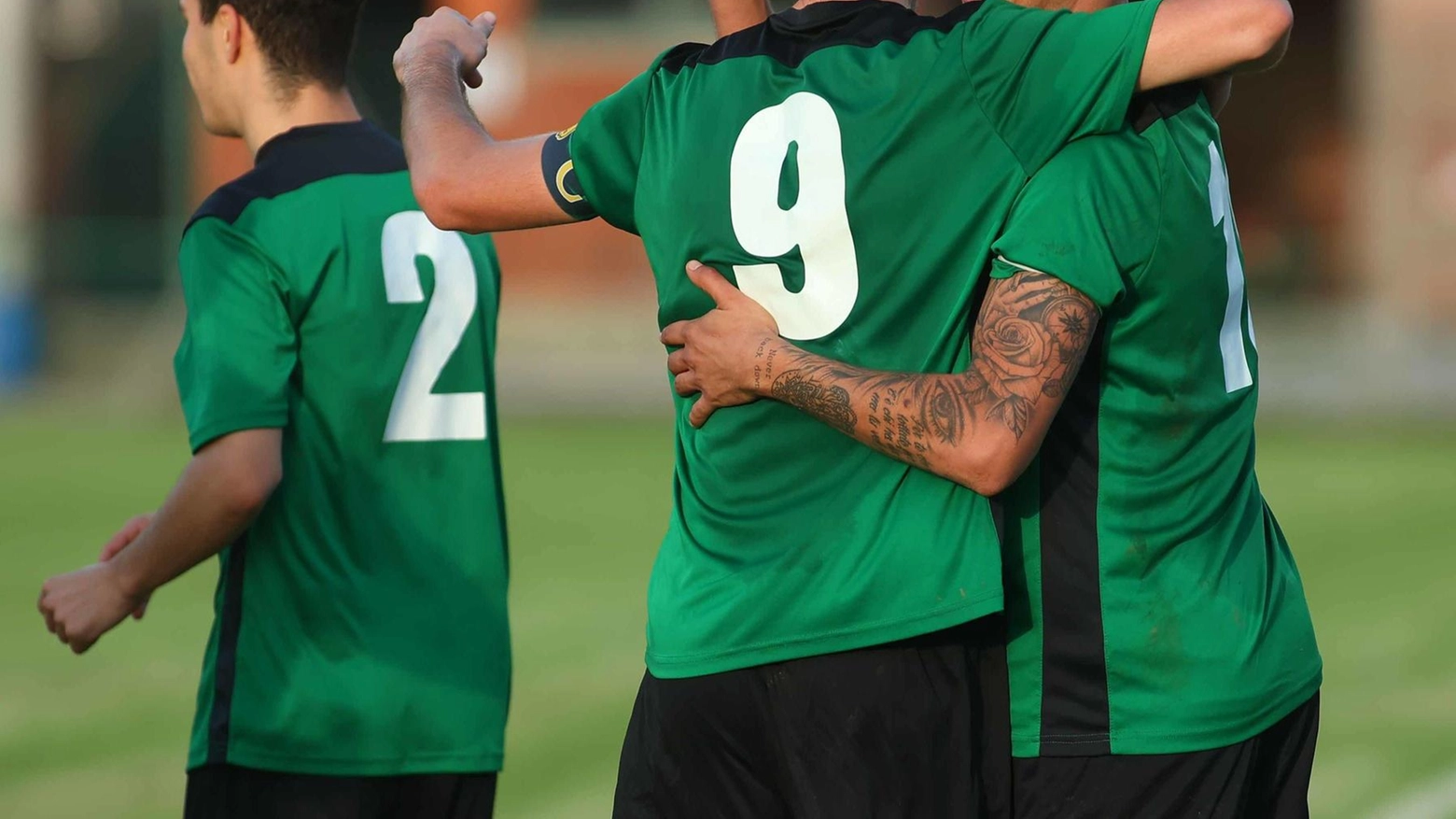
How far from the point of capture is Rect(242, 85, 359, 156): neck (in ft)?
12.2

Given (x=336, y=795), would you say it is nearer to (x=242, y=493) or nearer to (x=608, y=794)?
(x=242, y=493)

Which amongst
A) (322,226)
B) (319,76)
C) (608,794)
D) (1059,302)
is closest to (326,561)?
(322,226)

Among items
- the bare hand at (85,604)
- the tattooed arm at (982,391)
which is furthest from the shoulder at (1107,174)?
the bare hand at (85,604)

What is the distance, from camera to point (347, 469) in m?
3.61

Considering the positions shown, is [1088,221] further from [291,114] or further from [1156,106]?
[291,114]

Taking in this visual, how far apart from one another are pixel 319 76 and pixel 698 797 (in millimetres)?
1809

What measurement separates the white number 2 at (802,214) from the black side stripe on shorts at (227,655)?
55.7 inches

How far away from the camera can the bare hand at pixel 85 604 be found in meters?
3.41

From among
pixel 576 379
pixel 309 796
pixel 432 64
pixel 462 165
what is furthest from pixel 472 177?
pixel 576 379

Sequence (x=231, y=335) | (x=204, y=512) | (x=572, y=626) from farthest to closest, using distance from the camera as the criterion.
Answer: (x=572, y=626), (x=231, y=335), (x=204, y=512)

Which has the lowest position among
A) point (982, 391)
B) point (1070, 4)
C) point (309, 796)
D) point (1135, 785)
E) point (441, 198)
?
point (309, 796)

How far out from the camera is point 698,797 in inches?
112

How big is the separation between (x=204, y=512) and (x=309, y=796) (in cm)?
63

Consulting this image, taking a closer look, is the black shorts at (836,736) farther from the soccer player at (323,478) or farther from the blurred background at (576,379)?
the blurred background at (576,379)
